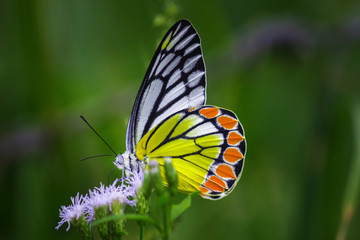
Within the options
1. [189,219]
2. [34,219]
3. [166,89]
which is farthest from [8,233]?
[166,89]

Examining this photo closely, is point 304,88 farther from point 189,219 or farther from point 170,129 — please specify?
point 170,129

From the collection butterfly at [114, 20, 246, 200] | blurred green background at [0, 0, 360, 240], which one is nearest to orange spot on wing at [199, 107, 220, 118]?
butterfly at [114, 20, 246, 200]

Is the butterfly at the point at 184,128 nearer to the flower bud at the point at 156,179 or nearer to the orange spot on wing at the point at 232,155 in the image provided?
the orange spot on wing at the point at 232,155

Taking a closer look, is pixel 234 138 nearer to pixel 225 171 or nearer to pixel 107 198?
pixel 225 171

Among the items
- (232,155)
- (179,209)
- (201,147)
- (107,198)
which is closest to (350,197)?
(232,155)

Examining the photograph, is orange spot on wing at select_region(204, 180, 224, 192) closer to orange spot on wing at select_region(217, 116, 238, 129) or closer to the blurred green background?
orange spot on wing at select_region(217, 116, 238, 129)

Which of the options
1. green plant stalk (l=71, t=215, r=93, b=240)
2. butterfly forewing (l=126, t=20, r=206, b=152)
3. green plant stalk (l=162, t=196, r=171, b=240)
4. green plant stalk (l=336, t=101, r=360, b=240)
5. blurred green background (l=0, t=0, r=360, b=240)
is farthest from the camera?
blurred green background (l=0, t=0, r=360, b=240)
